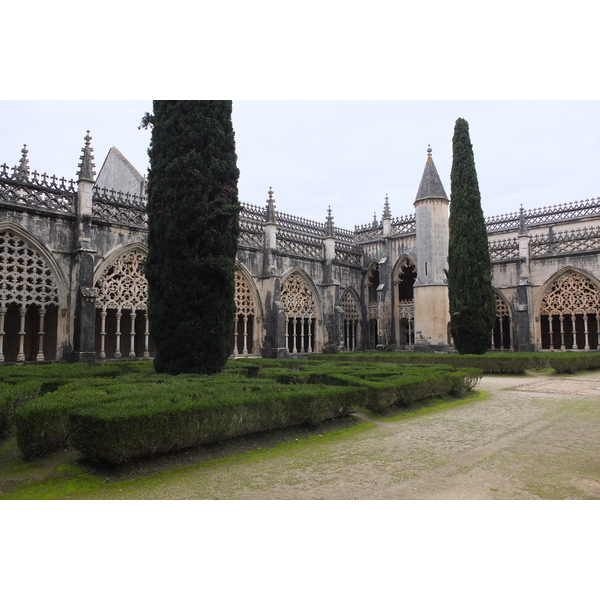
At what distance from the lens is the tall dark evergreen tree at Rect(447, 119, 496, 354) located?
19188mm

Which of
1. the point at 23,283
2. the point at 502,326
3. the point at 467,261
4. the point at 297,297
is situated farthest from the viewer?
the point at 502,326

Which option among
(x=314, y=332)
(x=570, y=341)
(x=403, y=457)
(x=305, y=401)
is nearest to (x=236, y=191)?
(x=305, y=401)

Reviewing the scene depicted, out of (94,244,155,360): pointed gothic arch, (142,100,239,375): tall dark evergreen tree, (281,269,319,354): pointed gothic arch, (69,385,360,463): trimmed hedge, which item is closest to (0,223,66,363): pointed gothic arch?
(94,244,155,360): pointed gothic arch

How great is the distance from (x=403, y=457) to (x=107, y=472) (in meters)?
3.45

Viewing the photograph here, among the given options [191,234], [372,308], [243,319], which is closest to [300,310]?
[243,319]

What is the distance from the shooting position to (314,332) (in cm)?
2556

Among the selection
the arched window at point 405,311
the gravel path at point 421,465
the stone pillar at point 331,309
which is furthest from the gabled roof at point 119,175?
the gravel path at point 421,465

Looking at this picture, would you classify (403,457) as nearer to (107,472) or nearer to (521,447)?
(521,447)

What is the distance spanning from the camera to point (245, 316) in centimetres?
2206

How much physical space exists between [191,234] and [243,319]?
38.6ft

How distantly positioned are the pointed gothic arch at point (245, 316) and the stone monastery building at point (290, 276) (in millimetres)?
51

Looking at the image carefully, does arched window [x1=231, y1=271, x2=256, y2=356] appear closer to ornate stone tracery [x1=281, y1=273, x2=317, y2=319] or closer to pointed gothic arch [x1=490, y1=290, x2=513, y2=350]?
ornate stone tracery [x1=281, y1=273, x2=317, y2=319]

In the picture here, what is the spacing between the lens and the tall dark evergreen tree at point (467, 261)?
19.2m

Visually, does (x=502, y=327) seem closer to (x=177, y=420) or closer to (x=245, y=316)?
(x=245, y=316)
